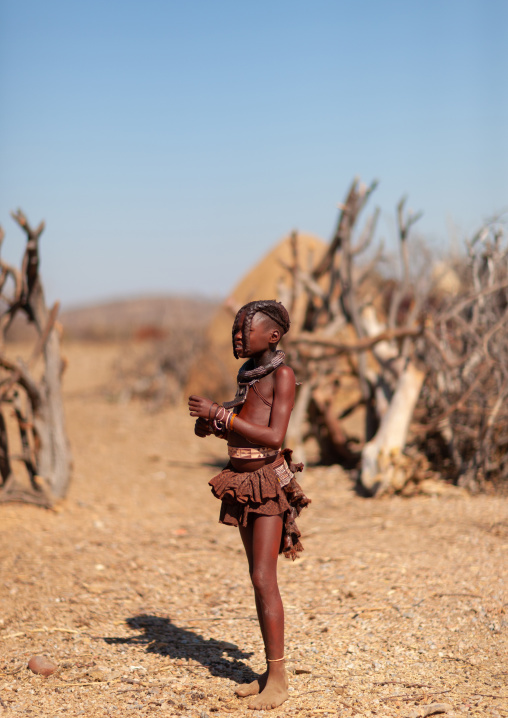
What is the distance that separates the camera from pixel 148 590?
4.05m

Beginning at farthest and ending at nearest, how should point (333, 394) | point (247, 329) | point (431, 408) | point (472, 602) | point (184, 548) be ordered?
point (333, 394) → point (431, 408) → point (184, 548) → point (472, 602) → point (247, 329)

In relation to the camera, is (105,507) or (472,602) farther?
(105,507)

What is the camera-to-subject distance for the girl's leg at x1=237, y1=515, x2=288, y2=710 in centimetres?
264

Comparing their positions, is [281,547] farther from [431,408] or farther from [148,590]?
[431,408]

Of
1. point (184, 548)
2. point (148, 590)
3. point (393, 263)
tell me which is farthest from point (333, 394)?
point (148, 590)

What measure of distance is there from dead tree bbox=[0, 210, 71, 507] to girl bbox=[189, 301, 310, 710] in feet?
9.77

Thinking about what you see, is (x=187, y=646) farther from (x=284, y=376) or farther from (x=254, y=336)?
(x=254, y=336)

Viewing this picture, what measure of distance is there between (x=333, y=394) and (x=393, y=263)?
2.50 meters

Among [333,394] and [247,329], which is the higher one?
[247,329]

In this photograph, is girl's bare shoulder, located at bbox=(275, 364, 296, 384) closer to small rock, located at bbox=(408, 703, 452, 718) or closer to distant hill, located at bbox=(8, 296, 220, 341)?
small rock, located at bbox=(408, 703, 452, 718)

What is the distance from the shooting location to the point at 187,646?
330 centimetres

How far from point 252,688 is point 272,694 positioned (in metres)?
0.12

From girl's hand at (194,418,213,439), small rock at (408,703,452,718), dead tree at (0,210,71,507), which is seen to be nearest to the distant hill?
dead tree at (0,210,71,507)

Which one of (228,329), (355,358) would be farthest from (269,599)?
(228,329)
